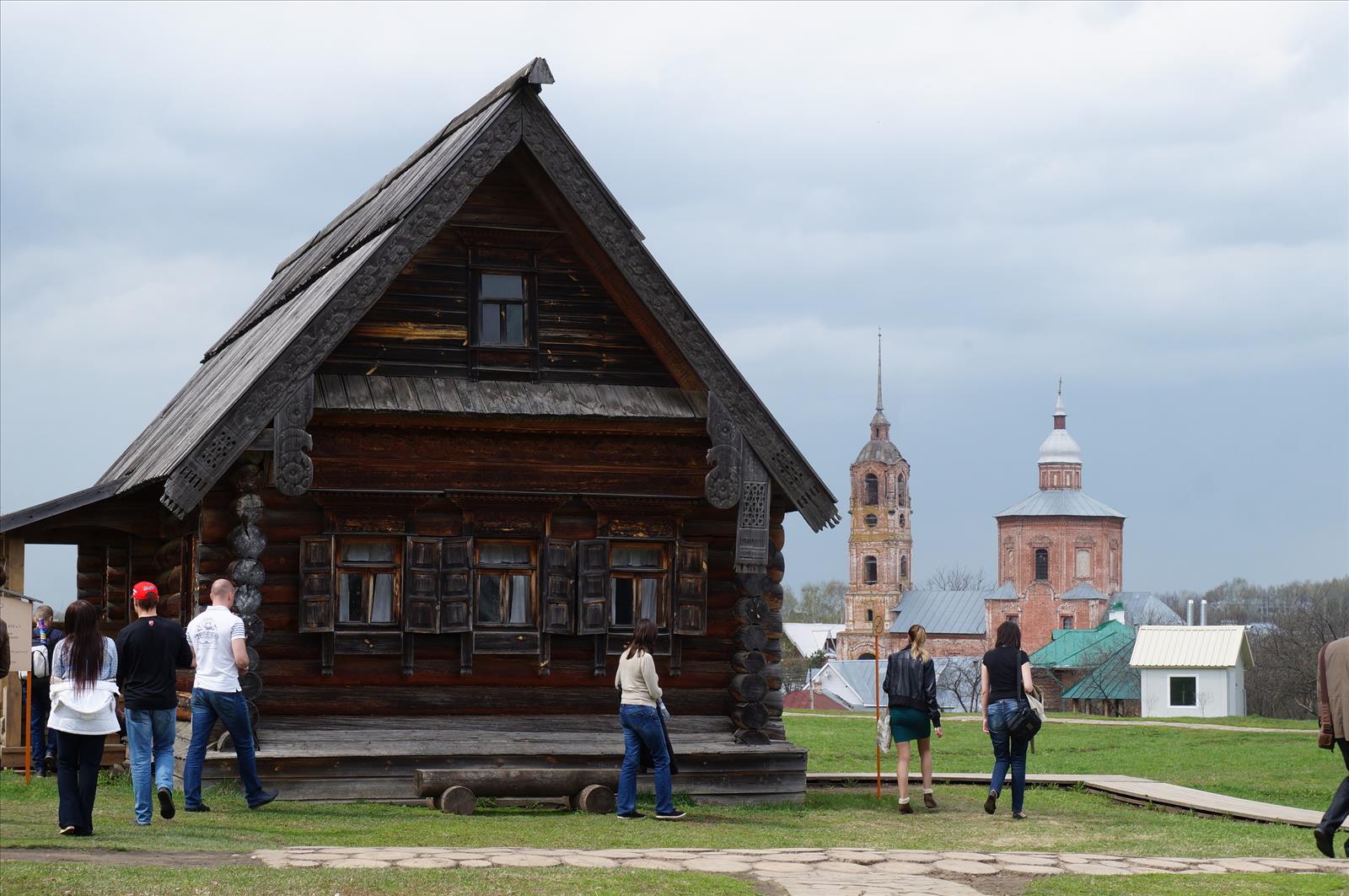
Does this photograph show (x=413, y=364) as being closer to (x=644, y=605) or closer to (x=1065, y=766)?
(x=644, y=605)

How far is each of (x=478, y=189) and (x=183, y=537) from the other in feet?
16.0

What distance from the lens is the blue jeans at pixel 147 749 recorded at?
460 inches

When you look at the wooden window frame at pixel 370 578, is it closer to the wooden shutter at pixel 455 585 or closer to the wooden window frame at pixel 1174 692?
the wooden shutter at pixel 455 585

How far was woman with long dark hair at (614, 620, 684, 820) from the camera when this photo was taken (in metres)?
13.4

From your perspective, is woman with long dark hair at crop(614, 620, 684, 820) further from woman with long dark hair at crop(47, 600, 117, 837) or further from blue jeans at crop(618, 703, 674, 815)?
woman with long dark hair at crop(47, 600, 117, 837)

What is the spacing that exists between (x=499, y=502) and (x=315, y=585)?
183 centimetres

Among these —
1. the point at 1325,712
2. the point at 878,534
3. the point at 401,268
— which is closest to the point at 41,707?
the point at 401,268

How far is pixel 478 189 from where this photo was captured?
1570 cm

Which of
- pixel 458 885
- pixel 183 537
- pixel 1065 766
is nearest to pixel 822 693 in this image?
pixel 1065 766

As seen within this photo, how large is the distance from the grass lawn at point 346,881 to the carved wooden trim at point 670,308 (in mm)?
6384

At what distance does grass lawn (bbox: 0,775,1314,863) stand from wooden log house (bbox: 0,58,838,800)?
118cm

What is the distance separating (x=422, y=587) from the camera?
1518 centimetres

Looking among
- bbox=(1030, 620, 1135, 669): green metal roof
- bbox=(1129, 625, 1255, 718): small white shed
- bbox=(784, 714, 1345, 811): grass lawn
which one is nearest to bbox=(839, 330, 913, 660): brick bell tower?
bbox=(1030, 620, 1135, 669): green metal roof

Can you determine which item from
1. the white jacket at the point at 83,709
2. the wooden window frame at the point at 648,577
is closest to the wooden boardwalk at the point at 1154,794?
the wooden window frame at the point at 648,577
